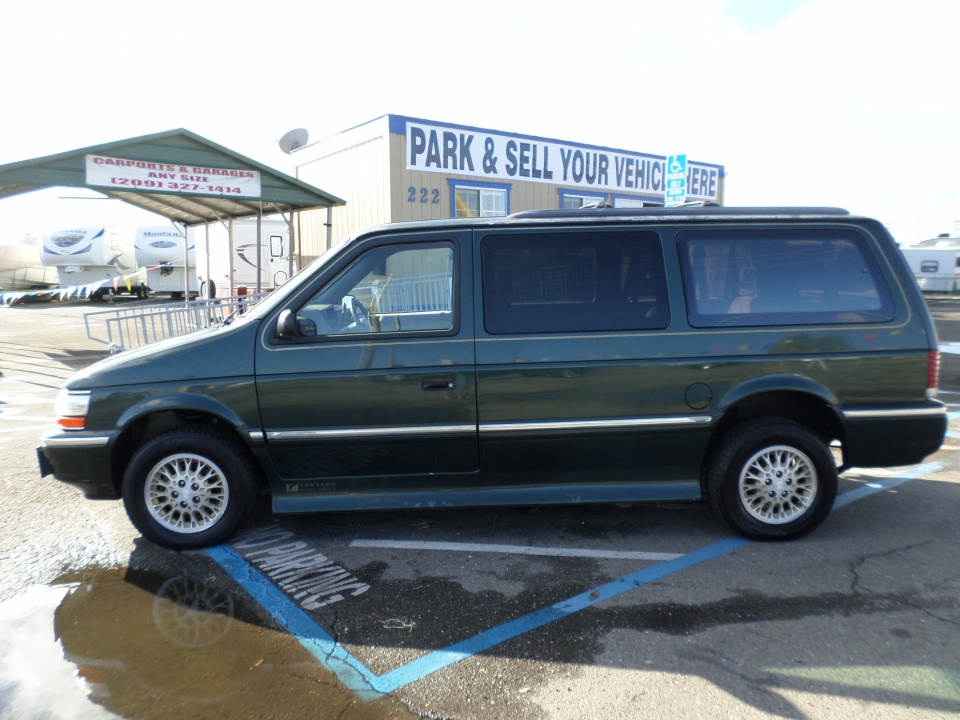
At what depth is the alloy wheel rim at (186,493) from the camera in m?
3.99

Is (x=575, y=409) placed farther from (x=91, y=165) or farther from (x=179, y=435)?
(x=91, y=165)

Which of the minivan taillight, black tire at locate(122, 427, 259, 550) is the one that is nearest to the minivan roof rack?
the minivan taillight

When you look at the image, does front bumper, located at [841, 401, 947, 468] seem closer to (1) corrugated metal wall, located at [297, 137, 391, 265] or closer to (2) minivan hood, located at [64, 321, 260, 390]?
(2) minivan hood, located at [64, 321, 260, 390]

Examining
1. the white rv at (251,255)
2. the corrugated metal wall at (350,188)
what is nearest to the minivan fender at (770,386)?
the corrugated metal wall at (350,188)

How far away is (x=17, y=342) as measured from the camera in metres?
15.9

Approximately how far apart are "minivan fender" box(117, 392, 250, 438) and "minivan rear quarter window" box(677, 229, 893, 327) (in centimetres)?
273

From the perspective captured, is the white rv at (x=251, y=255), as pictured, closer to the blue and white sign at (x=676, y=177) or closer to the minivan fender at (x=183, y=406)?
the blue and white sign at (x=676, y=177)

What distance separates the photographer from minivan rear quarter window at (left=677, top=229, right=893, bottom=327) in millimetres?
4043

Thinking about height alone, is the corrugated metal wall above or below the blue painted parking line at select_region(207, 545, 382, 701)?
above

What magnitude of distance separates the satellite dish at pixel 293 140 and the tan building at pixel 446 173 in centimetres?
59

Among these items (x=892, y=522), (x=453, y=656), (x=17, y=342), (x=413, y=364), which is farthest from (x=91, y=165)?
(x=892, y=522)

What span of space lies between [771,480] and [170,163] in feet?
33.7

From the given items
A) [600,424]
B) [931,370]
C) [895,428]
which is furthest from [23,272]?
[931,370]

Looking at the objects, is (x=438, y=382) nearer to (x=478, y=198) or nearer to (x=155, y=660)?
(x=155, y=660)
